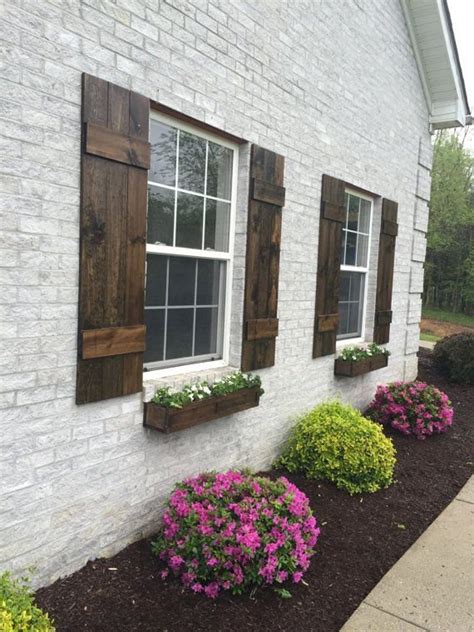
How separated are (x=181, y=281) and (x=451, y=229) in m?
23.3

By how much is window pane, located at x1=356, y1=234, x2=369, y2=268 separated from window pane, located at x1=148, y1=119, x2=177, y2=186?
3.23 meters

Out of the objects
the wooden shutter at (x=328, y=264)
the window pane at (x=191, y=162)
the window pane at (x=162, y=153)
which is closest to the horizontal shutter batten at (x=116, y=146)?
the window pane at (x=162, y=153)

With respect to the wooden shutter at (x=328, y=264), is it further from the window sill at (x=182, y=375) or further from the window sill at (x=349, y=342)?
the window sill at (x=182, y=375)

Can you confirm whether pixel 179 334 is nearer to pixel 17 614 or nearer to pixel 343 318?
pixel 17 614

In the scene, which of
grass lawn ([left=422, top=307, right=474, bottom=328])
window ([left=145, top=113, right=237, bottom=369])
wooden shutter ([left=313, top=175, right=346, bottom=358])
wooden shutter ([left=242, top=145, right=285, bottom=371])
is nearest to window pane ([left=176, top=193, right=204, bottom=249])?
window ([left=145, top=113, right=237, bottom=369])

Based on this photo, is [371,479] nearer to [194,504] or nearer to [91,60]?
[194,504]

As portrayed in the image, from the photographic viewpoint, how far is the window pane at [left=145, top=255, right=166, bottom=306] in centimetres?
325

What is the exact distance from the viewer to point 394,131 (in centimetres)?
616

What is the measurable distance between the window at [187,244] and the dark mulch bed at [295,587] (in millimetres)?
1307

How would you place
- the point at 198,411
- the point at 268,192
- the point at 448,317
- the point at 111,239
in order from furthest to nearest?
the point at 448,317, the point at 268,192, the point at 198,411, the point at 111,239

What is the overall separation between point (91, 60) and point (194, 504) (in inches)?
99.7

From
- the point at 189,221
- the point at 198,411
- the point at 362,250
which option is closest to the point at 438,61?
the point at 362,250

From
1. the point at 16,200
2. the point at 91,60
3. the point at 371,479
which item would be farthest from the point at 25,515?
the point at 371,479

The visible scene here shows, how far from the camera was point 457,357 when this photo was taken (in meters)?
8.30
